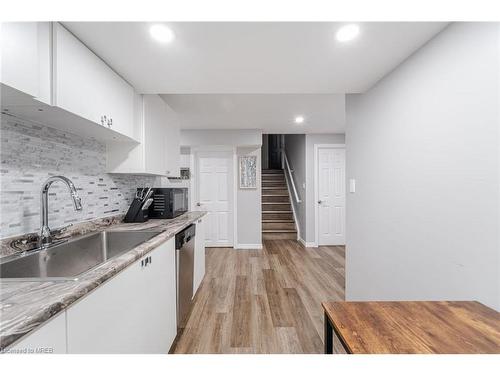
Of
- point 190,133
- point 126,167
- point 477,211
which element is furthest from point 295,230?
point 477,211

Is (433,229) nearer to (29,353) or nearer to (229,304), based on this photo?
(29,353)

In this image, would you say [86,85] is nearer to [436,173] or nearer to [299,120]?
[436,173]

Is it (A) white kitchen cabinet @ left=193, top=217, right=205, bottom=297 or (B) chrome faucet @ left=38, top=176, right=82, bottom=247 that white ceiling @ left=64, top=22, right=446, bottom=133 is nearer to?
(B) chrome faucet @ left=38, top=176, right=82, bottom=247

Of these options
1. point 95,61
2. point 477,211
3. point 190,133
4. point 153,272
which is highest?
point 190,133

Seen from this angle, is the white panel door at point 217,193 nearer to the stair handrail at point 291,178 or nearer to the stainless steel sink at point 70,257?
the stair handrail at point 291,178

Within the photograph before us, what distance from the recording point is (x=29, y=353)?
2.00 feet

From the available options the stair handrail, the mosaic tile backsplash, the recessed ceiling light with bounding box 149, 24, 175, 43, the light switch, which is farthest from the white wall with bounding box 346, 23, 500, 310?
the stair handrail

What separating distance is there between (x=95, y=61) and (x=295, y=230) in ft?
16.6

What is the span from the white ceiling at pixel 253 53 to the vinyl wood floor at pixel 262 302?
2050 millimetres

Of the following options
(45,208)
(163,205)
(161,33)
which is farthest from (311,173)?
(45,208)

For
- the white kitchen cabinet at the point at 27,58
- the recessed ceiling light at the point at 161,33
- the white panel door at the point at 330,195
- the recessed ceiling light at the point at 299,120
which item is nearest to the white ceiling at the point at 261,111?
the recessed ceiling light at the point at 299,120

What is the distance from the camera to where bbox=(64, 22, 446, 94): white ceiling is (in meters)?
1.19

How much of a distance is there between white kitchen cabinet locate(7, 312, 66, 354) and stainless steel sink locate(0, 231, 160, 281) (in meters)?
0.18

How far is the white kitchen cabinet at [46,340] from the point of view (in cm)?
59
